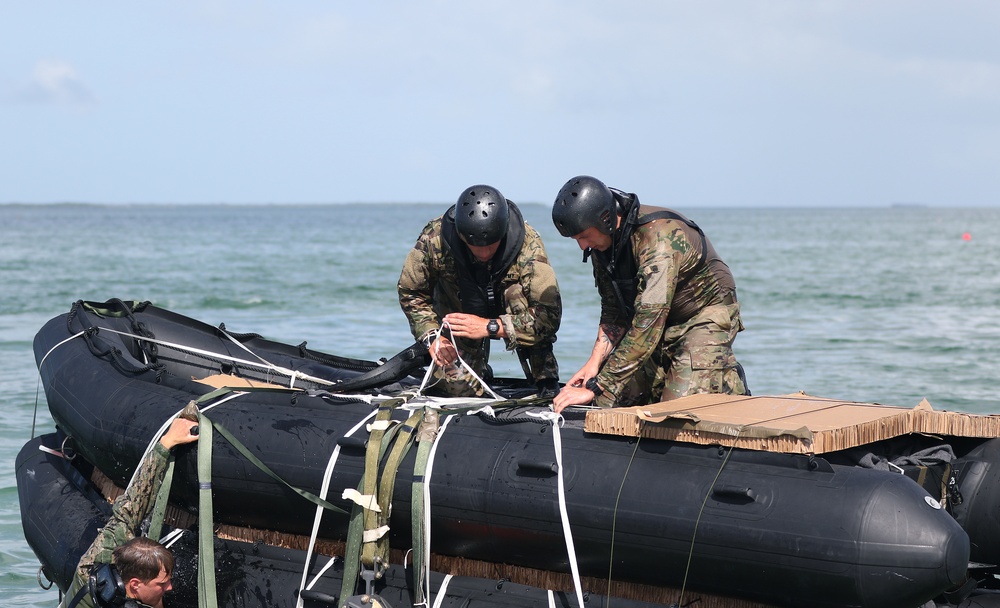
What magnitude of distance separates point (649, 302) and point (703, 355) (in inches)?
18.5

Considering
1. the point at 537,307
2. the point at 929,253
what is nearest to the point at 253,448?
the point at 537,307

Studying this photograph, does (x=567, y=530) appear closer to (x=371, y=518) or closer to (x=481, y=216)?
(x=371, y=518)

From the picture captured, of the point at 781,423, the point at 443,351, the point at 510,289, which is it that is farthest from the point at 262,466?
the point at 781,423

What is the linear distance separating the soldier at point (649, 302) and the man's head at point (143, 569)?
5.45ft

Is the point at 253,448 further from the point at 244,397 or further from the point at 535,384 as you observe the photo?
the point at 535,384

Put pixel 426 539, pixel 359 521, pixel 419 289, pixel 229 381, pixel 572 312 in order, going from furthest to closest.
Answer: pixel 572 312
pixel 229 381
pixel 419 289
pixel 359 521
pixel 426 539

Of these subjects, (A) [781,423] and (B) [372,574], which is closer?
(A) [781,423]

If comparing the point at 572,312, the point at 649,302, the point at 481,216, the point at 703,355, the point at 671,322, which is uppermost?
the point at 481,216

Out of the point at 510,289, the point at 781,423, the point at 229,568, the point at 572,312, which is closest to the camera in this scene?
the point at 781,423

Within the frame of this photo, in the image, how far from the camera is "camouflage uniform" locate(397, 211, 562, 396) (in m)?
5.50

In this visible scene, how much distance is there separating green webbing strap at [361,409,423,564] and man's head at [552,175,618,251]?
3.65ft

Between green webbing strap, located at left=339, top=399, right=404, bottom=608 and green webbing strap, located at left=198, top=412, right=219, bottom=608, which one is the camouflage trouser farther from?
green webbing strap, located at left=198, top=412, right=219, bottom=608

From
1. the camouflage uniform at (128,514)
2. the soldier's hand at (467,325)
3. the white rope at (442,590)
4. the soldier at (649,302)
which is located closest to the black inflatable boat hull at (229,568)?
the white rope at (442,590)

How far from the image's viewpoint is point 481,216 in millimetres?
5250
